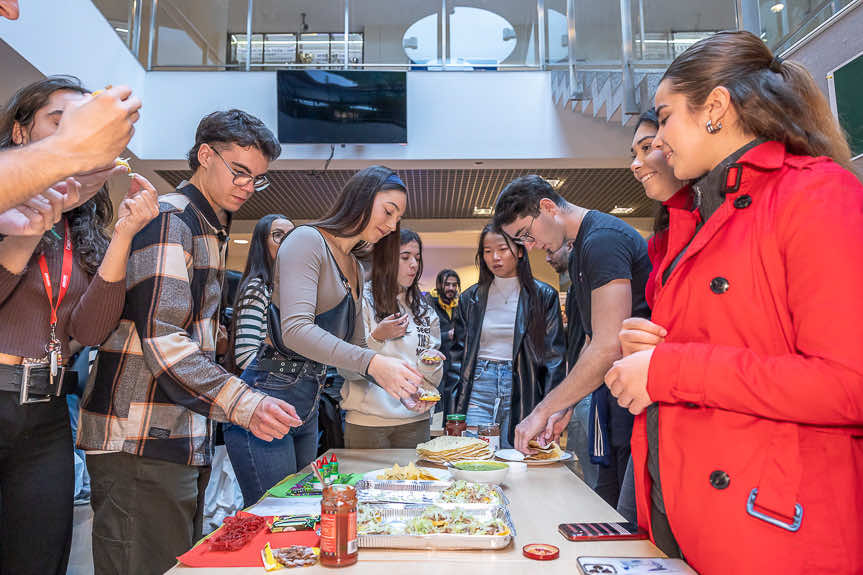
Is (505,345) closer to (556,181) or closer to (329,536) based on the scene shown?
(329,536)

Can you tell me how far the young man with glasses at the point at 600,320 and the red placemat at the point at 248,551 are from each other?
3.12ft

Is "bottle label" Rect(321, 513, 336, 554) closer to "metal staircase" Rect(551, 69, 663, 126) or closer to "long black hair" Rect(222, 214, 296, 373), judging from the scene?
"long black hair" Rect(222, 214, 296, 373)

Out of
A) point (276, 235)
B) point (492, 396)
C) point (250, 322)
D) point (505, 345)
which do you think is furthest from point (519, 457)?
point (276, 235)

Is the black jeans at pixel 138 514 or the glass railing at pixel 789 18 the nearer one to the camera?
the black jeans at pixel 138 514

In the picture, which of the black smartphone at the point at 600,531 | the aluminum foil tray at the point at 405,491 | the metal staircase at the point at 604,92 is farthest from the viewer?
the metal staircase at the point at 604,92

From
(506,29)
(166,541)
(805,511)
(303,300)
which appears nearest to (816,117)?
(805,511)

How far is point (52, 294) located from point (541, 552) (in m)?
→ 1.30

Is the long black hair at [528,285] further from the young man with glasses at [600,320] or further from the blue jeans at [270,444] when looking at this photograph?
the blue jeans at [270,444]

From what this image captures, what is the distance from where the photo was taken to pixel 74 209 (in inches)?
64.1

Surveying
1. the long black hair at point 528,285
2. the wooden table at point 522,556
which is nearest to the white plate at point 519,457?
the wooden table at point 522,556

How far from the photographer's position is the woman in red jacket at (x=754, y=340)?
2.83ft

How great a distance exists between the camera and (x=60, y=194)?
1170 mm

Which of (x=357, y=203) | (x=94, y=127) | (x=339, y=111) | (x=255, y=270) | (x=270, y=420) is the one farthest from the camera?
(x=339, y=111)

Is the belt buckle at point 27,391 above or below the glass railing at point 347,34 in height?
below
